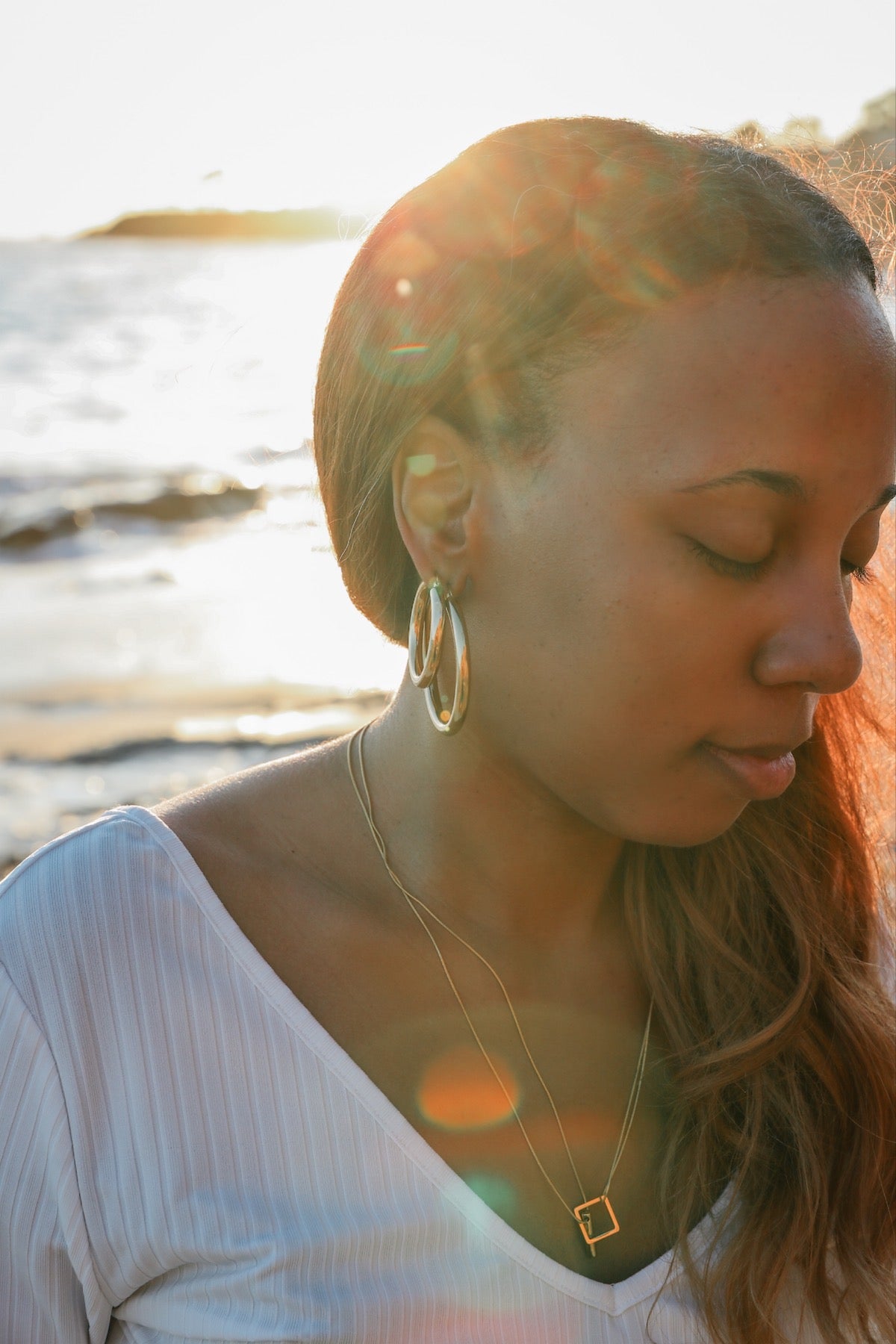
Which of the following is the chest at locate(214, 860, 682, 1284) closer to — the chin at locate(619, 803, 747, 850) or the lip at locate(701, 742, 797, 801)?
the chin at locate(619, 803, 747, 850)

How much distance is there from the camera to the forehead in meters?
1.53

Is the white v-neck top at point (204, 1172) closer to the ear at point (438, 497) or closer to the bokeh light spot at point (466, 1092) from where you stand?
the bokeh light spot at point (466, 1092)

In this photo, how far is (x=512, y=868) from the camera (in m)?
1.98

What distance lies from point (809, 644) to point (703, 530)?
0.20 meters

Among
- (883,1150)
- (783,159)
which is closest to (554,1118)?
(883,1150)

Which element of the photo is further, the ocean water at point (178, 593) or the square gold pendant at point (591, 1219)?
the ocean water at point (178, 593)

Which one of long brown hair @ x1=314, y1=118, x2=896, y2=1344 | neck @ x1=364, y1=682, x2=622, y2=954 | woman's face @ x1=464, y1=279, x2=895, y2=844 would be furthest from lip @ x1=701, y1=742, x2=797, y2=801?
long brown hair @ x1=314, y1=118, x2=896, y2=1344

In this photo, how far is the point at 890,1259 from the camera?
196 centimetres

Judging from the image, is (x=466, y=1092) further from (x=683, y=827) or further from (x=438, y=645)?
(x=438, y=645)

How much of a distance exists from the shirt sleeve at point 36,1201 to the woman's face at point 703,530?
30.9 inches

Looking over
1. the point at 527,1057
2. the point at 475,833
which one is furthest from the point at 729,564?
the point at 527,1057

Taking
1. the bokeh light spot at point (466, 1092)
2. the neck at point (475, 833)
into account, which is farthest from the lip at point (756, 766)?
the bokeh light spot at point (466, 1092)

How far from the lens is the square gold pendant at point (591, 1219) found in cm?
178

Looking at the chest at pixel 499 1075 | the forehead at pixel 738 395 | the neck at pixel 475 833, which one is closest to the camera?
the forehead at pixel 738 395
